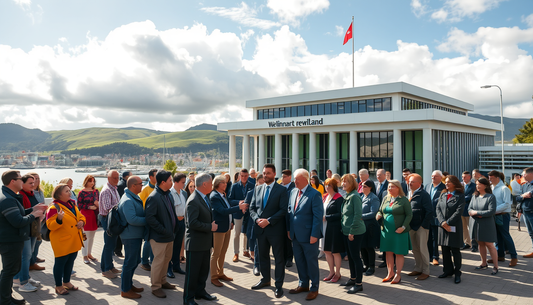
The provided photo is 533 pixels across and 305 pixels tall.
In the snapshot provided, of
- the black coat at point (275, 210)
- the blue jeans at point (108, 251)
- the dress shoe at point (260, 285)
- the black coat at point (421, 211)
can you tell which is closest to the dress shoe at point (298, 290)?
the dress shoe at point (260, 285)

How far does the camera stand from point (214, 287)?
5.97 meters

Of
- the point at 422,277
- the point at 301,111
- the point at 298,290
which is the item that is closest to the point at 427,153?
the point at 301,111

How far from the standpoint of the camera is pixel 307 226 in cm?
539

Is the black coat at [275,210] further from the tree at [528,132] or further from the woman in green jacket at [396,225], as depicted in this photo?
the tree at [528,132]

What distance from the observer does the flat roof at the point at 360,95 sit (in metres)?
27.4

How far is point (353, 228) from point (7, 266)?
5.71 m

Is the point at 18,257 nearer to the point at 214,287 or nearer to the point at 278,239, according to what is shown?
the point at 214,287

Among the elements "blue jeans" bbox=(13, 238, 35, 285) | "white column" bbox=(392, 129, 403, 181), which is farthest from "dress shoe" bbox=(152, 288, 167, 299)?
"white column" bbox=(392, 129, 403, 181)

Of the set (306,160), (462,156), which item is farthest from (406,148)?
(306,160)

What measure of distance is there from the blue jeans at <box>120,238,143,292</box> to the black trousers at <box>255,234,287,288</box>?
2156 mm

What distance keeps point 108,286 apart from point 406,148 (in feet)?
87.5

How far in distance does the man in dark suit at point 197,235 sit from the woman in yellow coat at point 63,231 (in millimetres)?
2163

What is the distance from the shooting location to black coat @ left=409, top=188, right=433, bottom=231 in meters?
6.27

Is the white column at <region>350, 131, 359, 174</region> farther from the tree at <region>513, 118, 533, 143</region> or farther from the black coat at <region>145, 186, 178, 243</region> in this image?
the tree at <region>513, 118, 533, 143</region>
